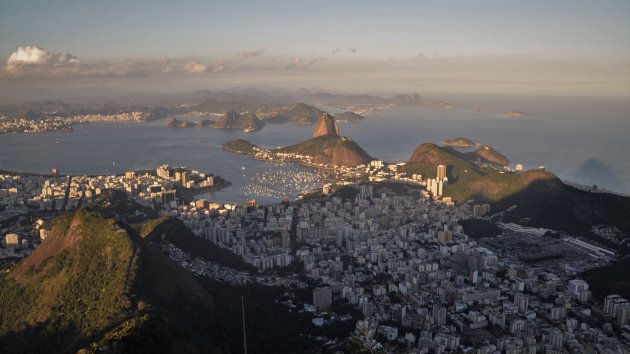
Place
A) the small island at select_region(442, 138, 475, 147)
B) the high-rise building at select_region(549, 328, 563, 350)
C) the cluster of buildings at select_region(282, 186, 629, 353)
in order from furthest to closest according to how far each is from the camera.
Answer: the small island at select_region(442, 138, 475, 147)
the cluster of buildings at select_region(282, 186, 629, 353)
the high-rise building at select_region(549, 328, 563, 350)

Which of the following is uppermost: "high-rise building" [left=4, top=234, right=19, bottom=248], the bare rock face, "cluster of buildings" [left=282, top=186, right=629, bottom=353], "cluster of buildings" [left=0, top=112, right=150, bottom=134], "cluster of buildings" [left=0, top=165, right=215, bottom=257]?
the bare rock face

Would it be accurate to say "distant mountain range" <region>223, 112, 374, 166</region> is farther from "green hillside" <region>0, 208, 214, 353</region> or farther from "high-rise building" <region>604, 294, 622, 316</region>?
"green hillside" <region>0, 208, 214, 353</region>

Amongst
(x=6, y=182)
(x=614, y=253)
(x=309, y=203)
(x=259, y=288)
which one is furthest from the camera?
(x=6, y=182)

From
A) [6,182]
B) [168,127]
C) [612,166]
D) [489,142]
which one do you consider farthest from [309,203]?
[168,127]

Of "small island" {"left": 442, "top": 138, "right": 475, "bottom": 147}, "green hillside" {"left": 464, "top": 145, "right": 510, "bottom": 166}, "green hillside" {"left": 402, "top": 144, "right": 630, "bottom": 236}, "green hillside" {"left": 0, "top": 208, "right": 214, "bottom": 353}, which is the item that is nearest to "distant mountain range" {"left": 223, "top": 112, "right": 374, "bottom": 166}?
"green hillside" {"left": 402, "top": 144, "right": 630, "bottom": 236}

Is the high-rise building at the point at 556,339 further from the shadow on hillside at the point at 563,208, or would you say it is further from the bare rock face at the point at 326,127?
the bare rock face at the point at 326,127

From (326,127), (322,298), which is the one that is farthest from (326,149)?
Result: (322,298)

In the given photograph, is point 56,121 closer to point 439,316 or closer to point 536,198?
point 536,198

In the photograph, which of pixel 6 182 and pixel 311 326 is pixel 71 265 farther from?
pixel 6 182
